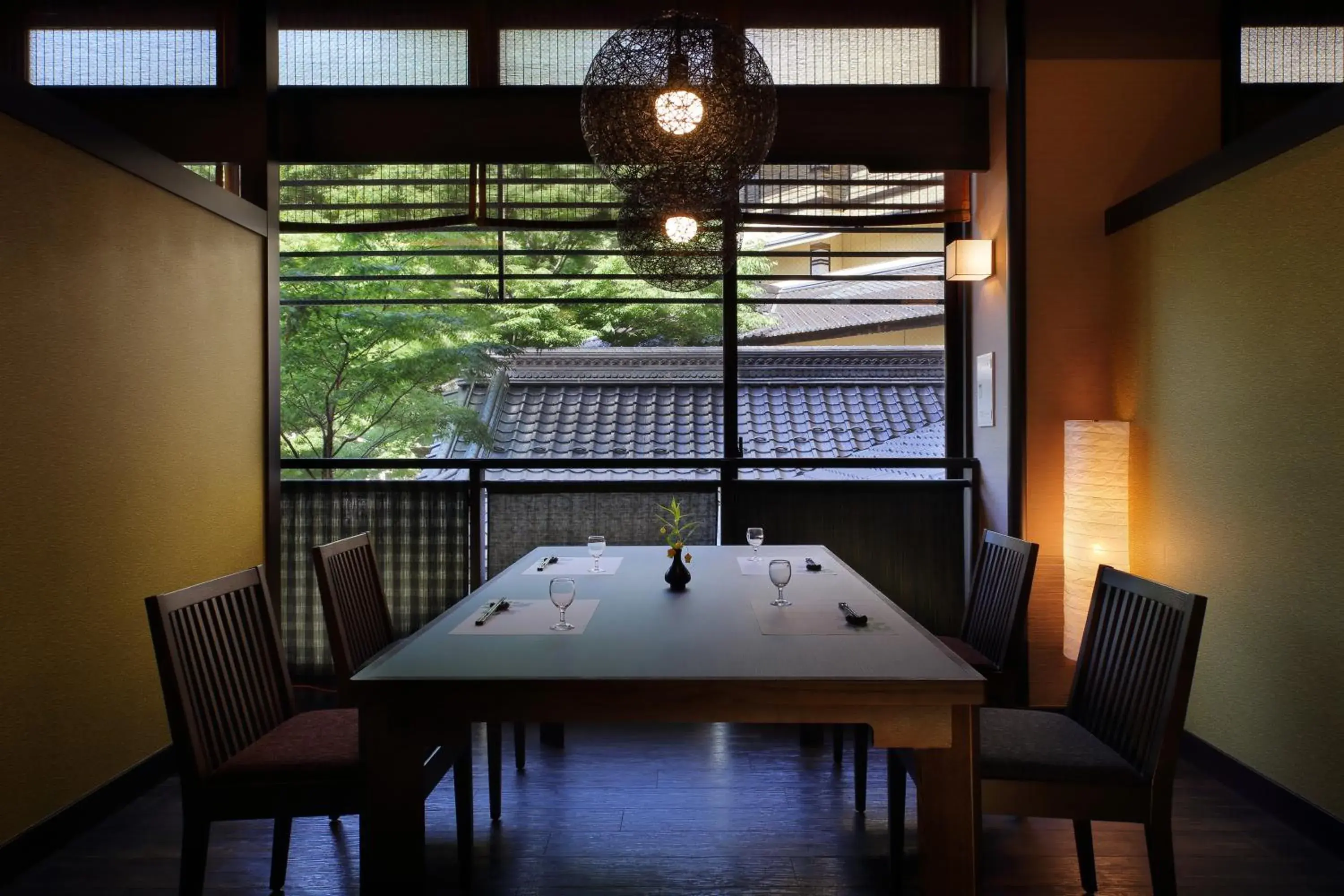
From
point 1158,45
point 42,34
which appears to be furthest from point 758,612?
point 42,34

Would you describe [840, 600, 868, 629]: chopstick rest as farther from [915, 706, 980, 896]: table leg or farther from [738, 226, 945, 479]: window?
[738, 226, 945, 479]: window

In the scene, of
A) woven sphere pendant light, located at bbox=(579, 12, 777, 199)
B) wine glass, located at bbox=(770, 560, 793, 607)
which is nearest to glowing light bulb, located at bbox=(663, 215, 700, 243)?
woven sphere pendant light, located at bbox=(579, 12, 777, 199)

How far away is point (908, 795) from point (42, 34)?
16.3 ft

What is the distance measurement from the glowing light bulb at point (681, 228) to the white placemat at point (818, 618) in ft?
4.03

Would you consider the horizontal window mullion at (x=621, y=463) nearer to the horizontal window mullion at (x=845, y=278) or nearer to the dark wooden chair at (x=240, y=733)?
the horizontal window mullion at (x=845, y=278)

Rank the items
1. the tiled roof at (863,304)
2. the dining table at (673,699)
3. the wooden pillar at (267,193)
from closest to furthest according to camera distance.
Answer: the dining table at (673,699), the wooden pillar at (267,193), the tiled roof at (863,304)

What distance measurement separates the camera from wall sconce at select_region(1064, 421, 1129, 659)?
Answer: 10.8 ft

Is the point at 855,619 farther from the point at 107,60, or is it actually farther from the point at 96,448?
the point at 107,60

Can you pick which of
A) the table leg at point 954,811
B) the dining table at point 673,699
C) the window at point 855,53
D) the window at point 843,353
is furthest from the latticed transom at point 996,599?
the window at point 855,53

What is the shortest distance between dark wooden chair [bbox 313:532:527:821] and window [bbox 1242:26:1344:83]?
4.16m

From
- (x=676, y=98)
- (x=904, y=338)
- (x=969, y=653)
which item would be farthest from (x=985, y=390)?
(x=676, y=98)

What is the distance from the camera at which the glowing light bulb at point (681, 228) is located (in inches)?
109

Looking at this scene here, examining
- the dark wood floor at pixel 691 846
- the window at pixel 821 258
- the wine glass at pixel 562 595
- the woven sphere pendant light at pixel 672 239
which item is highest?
the window at pixel 821 258

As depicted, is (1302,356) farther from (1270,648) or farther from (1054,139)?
(1054,139)
